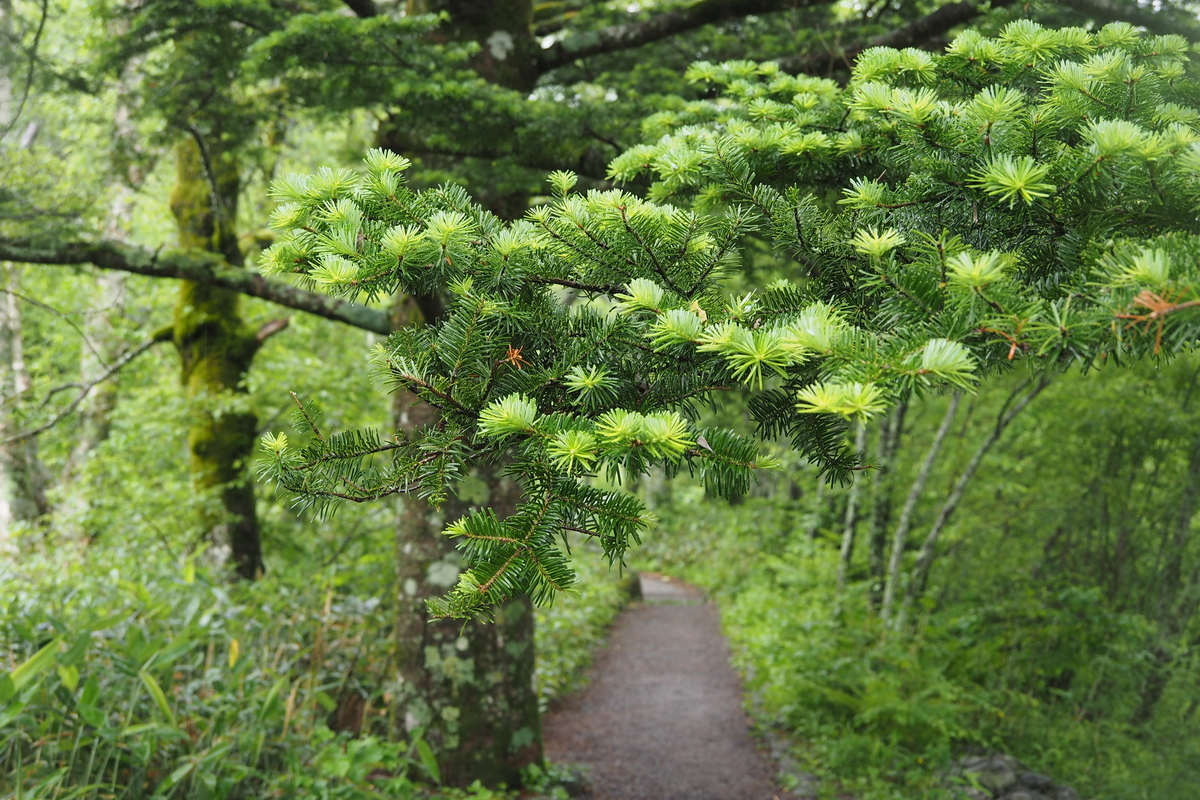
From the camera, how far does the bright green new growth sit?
110 centimetres

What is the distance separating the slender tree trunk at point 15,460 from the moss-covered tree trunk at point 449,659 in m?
6.27

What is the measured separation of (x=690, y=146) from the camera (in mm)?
1990

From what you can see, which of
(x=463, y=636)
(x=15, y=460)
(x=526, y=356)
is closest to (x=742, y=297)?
(x=526, y=356)

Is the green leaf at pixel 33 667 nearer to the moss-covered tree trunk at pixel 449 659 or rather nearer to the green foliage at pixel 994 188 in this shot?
the moss-covered tree trunk at pixel 449 659

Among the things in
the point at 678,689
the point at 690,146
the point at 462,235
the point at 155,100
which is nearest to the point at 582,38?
the point at 155,100

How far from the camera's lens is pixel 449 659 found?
503 cm

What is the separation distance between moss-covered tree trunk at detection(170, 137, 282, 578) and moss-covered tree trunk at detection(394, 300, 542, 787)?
116 inches

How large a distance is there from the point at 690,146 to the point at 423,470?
1188 mm

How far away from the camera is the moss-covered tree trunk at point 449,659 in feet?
16.5

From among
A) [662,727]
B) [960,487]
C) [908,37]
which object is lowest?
[662,727]

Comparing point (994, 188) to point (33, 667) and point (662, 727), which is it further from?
point (662, 727)

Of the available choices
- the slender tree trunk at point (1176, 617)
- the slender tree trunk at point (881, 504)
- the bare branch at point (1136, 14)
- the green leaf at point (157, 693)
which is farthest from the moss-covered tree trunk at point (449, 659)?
the slender tree trunk at point (1176, 617)

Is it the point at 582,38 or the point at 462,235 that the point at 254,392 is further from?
the point at 462,235

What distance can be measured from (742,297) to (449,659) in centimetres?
431
